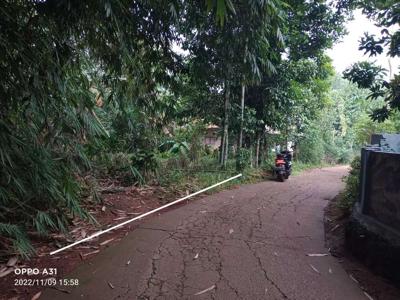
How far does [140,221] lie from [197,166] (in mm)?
4153

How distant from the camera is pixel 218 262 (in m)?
3.74

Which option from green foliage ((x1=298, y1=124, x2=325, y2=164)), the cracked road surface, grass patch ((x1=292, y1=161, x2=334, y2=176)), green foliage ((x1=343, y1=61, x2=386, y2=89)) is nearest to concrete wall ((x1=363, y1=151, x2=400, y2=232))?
the cracked road surface

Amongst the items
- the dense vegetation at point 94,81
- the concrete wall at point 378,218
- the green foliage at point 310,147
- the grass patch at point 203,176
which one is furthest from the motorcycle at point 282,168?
the green foliage at point 310,147

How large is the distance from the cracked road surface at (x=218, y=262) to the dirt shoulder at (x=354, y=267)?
10 cm

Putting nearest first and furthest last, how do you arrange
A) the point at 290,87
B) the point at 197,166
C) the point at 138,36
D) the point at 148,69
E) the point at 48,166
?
the point at 48,166
the point at 138,36
the point at 148,69
the point at 197,166
the point at 290,87

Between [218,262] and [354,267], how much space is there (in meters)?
1.50

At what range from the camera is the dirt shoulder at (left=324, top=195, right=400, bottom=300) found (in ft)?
10.4

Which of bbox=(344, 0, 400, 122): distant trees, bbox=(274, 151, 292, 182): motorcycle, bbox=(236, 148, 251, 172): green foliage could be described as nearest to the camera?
bbox=(344, 0, 400, 122): distant trees

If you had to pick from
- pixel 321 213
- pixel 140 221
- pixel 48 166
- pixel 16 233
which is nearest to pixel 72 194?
pixel 48 166

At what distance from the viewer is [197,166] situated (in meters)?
9.20

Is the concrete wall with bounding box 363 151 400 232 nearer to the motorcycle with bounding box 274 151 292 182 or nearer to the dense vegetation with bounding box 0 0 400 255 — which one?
the dense vegetation with bounding box 0 0 400 255

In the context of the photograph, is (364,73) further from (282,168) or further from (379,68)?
(282,168)

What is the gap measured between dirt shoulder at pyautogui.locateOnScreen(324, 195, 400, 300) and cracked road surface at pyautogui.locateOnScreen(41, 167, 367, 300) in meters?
0.10

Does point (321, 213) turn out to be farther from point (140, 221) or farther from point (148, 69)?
point (148, 69)
